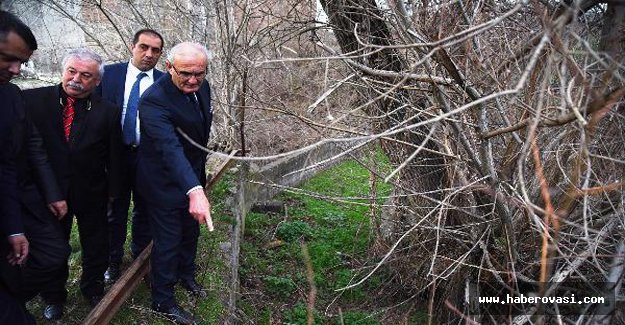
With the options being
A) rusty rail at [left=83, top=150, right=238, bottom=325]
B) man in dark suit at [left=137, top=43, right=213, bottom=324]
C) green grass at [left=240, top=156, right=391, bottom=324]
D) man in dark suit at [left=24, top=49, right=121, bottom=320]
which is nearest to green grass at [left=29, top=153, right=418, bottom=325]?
green grass at [left=240, top=156, right=391, bottom=324]

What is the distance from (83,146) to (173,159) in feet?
2.38

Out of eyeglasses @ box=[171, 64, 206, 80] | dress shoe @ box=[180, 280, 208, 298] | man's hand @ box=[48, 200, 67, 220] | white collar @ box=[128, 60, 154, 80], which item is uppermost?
white collar @ box=[128, 60, 154, 80]

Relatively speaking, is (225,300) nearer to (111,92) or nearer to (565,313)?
(111,92)

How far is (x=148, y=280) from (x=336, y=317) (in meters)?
2.05

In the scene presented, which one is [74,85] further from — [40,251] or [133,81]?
[40,251]

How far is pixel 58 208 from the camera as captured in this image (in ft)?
10.5

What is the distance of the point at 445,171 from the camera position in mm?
4805

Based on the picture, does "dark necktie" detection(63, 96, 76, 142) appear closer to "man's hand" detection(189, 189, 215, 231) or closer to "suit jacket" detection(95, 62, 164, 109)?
"suit jacket" detection(95, 62, 164, 109)

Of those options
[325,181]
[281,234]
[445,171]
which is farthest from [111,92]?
[325,181]

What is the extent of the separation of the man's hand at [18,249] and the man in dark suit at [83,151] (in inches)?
26.5

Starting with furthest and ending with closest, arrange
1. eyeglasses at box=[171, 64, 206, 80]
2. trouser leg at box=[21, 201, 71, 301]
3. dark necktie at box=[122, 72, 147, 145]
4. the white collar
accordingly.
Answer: the white collar → dark necktie at box=[122, 72, 147, 145] → eyeglasses at box=[171, 64, 206, 80] → trouser leg at box=[21, 201, 71, 301]

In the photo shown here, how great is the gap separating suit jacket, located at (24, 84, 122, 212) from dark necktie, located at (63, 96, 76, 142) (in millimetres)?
31

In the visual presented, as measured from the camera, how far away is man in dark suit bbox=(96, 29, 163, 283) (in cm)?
402

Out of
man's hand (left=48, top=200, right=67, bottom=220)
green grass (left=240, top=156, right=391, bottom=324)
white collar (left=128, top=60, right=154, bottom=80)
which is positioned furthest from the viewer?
green grass (left=240, top=156, right=391, bottom=324)
